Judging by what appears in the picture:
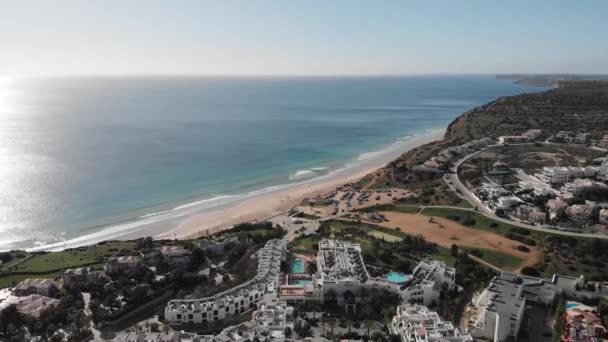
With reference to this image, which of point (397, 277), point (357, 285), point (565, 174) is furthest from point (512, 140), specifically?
point (357, 285)

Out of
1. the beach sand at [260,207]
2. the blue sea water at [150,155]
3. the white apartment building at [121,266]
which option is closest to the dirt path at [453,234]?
the beach sand at [260,207]

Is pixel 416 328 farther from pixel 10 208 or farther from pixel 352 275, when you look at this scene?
pixel 10 208

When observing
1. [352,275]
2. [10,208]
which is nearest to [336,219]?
[352,275]

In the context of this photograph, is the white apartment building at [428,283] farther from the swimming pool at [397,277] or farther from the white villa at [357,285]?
the swimming pool at [397,277]

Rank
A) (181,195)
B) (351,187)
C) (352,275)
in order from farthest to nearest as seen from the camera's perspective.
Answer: (351,187) < (181,195) < (352,275)

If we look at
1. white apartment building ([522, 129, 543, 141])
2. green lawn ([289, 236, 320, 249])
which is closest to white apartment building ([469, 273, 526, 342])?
green lawn ([289, 236, 320, 249])

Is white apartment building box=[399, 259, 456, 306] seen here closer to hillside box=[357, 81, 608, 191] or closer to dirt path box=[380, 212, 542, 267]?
dirt path box=[380, 212, 542, 267]
